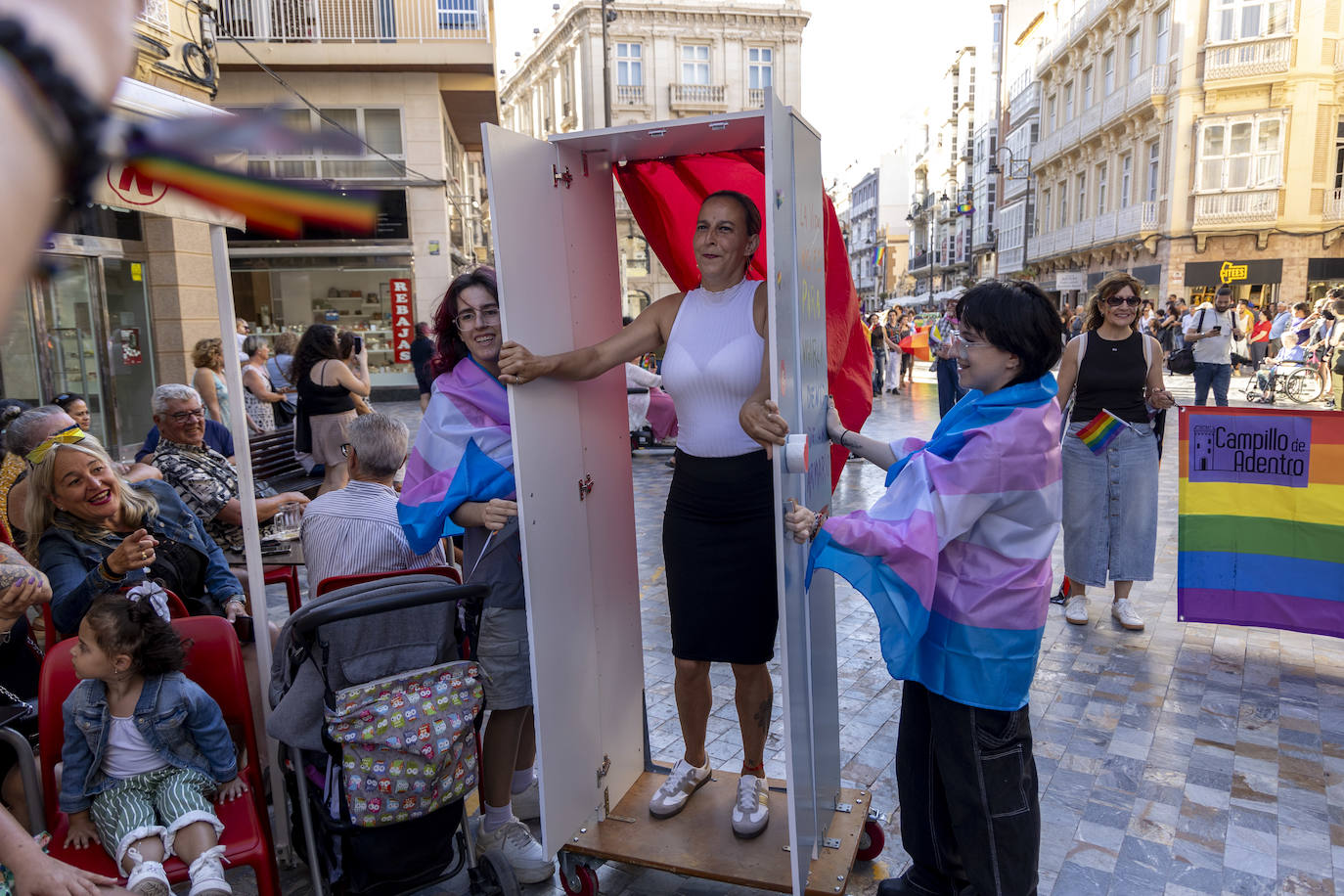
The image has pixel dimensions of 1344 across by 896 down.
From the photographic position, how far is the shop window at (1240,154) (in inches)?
985

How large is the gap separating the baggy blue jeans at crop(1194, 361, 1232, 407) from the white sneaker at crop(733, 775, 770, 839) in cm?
1101

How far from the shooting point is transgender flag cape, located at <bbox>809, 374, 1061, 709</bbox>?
7.11ft

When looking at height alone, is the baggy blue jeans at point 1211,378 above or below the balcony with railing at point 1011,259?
below

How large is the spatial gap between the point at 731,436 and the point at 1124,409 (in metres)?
3.18

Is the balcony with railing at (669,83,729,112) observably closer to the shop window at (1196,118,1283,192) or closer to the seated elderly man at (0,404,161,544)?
the shop window at (1196,118,1283,192)

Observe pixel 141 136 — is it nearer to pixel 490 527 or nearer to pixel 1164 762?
pixel 490 527

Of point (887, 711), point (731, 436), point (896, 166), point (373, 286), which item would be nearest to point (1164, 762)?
point (887, 711)

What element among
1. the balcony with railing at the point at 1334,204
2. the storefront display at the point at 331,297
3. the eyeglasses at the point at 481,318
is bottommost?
the eyeglasses at the point at 481,318

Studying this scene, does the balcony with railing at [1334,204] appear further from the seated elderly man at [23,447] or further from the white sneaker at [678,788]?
the seated elderly man at [23,447]

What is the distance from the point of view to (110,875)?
2.33 meters

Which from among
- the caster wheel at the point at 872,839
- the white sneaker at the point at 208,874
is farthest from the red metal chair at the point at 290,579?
the caster wheel at the point at 872,839

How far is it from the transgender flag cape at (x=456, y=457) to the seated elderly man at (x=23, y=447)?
1.68 meters

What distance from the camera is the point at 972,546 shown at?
2256mm

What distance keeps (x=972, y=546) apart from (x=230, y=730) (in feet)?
7.92
